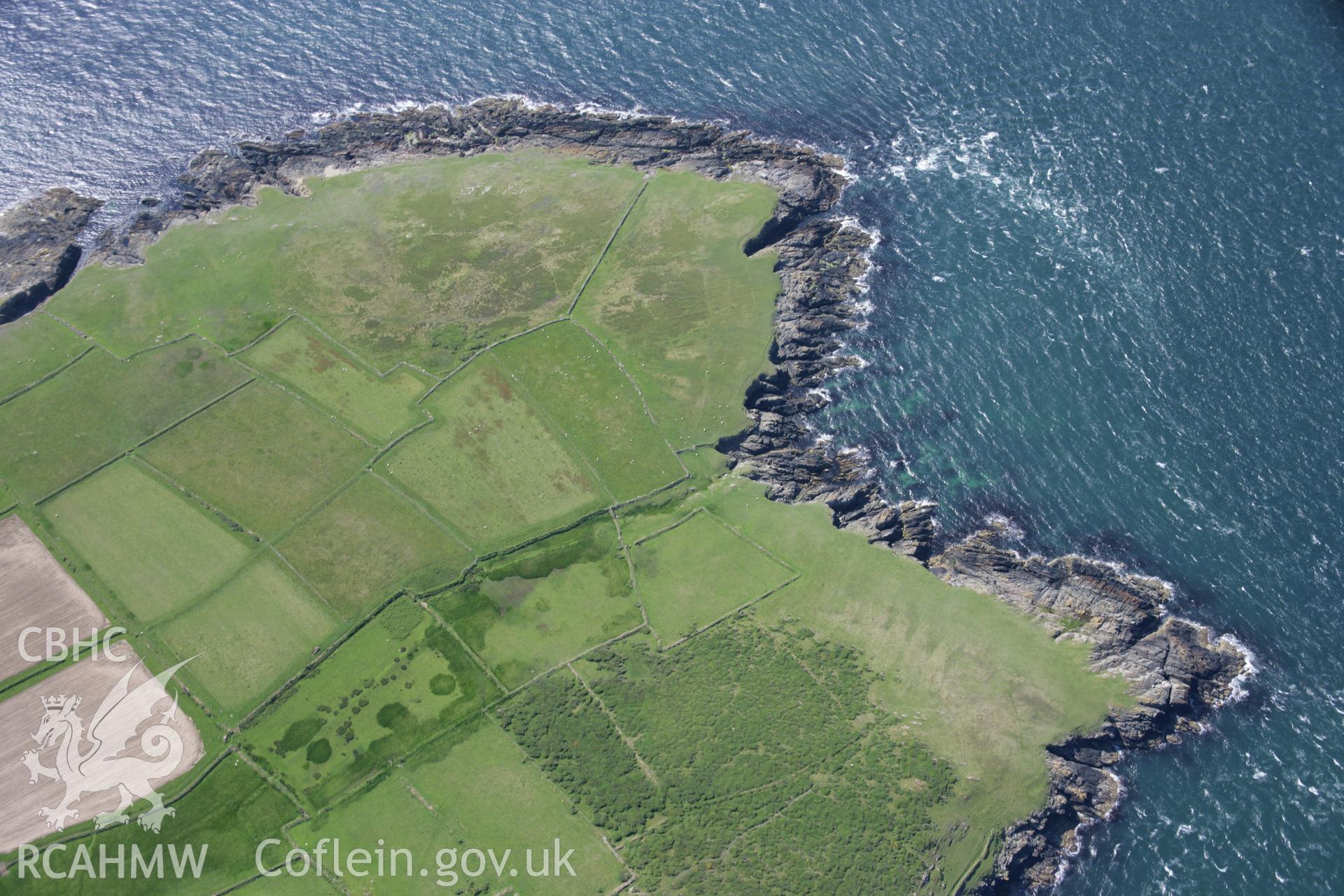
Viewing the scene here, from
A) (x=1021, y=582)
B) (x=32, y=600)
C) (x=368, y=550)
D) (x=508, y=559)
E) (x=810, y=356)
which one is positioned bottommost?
(x=1021, y=582)

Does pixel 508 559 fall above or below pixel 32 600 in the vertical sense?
below

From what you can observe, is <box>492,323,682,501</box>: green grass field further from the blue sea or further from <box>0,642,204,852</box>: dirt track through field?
<box>0,642,204,852</box>: dirt track through field

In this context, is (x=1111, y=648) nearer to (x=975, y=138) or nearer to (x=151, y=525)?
(x=975, y=138)

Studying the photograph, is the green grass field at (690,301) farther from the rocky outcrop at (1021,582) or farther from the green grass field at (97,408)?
the green grass field at (97,408)

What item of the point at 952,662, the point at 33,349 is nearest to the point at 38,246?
the point at 33,349

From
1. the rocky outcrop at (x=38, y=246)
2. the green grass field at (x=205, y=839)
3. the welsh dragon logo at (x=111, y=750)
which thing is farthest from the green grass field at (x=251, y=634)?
the rocky outcrop at (x=38, y=246)

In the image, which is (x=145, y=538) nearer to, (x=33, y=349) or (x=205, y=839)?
(x=33, y=349)

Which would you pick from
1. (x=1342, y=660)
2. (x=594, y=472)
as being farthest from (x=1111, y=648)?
(x=594, y=472)
